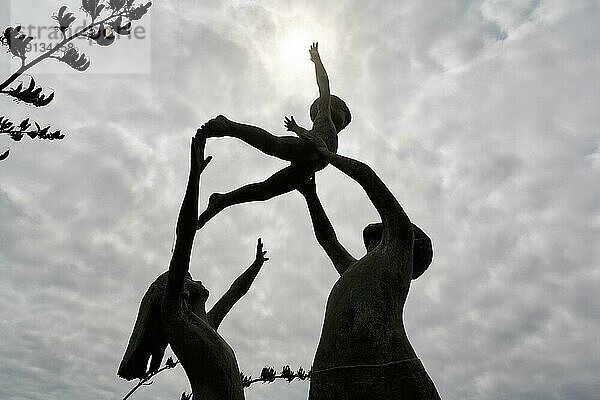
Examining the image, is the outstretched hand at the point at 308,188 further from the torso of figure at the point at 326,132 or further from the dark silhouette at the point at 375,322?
the dark silhouette at the point at 375,322

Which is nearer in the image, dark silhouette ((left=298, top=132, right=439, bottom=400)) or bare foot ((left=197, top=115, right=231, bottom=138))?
dark silhouette ((left=298, top=132, right=439, bottom=400))

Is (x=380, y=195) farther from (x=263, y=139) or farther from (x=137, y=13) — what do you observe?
(x=137, y=13)

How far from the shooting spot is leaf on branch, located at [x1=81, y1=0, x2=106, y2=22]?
9430 millimetres

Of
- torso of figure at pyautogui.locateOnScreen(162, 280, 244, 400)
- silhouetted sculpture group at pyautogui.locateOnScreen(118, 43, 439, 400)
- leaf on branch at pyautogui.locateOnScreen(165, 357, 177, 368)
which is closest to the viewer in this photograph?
silhouetted sculpture group at pyautogui.locateOnScreen(118, 43, 439, 400)

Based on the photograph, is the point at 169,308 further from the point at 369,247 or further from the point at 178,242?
the point at 369,247

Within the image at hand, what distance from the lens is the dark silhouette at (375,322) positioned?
409 cm

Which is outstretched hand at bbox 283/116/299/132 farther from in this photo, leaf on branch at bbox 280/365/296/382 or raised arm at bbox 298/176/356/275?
leaf on branch at bbox 280/365/296/382

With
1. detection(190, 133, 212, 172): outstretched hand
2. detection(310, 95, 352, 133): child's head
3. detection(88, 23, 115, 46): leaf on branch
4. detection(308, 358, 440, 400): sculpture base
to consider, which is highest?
detection(88, 23, 115, 46): leaf on branch

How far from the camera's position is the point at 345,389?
13.6ft

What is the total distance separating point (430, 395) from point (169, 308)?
2.39 meters

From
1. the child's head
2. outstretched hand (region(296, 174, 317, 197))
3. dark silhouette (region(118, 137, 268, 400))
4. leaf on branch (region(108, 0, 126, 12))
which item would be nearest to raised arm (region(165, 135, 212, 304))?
dark silhouette (region(118, 137, 268, 400))

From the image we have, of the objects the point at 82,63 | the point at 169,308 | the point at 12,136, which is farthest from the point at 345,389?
the point at 82,63

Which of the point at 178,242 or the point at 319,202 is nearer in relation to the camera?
the point at 178,242

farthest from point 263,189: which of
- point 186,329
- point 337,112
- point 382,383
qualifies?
point 382,383
